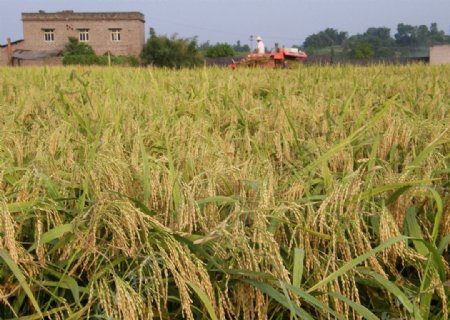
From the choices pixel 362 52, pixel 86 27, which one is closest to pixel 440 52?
pixel 362 52

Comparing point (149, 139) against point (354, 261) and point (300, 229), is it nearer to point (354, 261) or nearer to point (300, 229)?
point (300, 229)

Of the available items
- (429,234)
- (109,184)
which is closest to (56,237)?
(109,184)

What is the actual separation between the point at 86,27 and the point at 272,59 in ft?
93.9

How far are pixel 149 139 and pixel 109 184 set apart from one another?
50cm

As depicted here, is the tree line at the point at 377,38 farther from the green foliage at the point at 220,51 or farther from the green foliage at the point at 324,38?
the green foliage at the point at 220,51

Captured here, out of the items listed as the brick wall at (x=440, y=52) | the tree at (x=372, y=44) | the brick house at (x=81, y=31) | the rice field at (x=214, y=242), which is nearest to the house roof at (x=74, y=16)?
the brick house at (x=81, y=31)

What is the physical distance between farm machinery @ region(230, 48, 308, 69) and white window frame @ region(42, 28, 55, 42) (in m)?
28.4

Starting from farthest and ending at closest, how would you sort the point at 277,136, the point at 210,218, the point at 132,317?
the point at 277,136
the point at 210,218
the point at 132,317

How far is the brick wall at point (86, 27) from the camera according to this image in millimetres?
38156

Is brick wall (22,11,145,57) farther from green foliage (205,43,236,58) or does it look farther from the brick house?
green foliage (205,43,236,58)

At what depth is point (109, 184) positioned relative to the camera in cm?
110

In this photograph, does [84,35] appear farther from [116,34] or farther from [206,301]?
[206,301]

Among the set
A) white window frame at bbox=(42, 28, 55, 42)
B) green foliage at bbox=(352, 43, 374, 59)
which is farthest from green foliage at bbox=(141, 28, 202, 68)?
green foliage at bbox=(352, 43, 374, 59)

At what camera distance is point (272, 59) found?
13.9 meters
